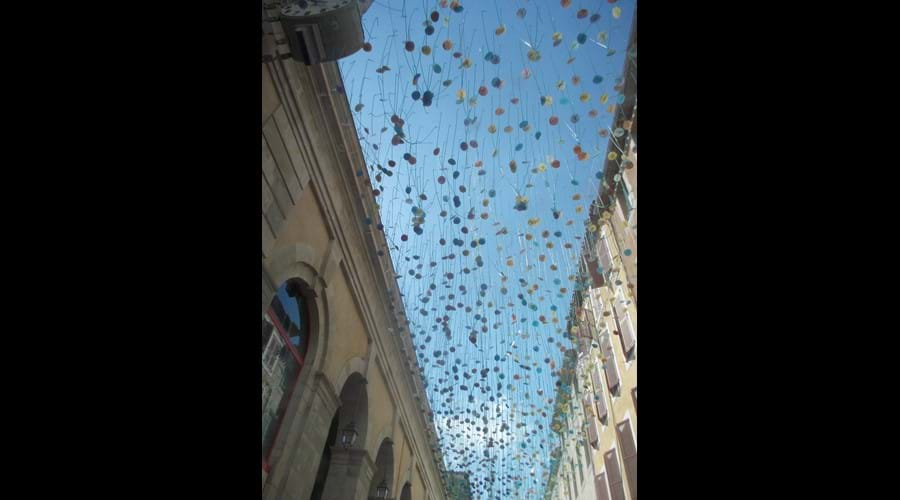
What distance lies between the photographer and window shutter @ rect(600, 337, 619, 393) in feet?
37.1

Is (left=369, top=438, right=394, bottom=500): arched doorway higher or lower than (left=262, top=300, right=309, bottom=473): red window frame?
higher

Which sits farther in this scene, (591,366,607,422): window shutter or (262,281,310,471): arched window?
(591,366,607,422): window shutter

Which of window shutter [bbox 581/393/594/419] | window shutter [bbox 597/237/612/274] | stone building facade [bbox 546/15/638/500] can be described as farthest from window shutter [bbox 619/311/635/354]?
window shutter [bbox 581/393/594/419]

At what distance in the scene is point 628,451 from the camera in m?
10.5

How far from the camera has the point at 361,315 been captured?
384 inches

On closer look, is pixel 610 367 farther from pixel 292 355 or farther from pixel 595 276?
pixel 292 355

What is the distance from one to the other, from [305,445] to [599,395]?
7916mm

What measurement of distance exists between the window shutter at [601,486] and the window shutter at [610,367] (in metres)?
2.55

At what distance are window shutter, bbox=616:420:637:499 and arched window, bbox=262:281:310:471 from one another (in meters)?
6.33

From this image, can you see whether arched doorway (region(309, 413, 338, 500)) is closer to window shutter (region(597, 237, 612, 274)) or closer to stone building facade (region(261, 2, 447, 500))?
stone building facade (region(261, 2, 447, 500))
